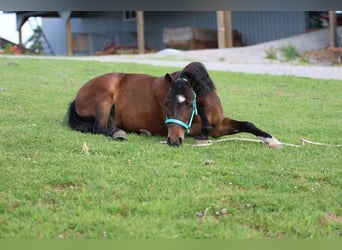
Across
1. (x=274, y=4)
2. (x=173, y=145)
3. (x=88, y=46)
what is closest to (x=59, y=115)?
(x=173, y=145)

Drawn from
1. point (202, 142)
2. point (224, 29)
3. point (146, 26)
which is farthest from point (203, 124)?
point (146, 26)

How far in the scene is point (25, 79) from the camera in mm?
11055

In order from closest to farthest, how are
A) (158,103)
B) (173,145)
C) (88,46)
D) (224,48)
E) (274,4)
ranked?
(274,4)
(173,145)
(158,103)
(224,48)
(88,46)

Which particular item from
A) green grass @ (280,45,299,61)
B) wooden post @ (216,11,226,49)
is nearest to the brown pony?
green grass @ (280,45,299,61)

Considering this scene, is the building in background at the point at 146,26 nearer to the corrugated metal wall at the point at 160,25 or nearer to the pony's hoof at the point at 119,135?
the corrugated metal wall at the point at 160,25

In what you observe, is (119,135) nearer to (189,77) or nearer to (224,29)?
(189,77)

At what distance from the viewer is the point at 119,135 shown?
5.97 m

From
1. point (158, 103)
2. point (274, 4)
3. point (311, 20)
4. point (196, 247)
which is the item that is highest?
point (311, 20)

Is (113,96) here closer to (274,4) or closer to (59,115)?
(59,115)

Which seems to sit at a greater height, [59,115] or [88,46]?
[88,46]

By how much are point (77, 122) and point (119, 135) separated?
3.03 feet

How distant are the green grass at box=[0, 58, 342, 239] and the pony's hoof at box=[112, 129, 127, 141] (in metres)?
0.10

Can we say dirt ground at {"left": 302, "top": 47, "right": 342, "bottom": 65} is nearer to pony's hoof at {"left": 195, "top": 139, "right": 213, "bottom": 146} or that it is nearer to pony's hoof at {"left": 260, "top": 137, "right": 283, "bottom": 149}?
pony's hoof at {"left": 260, "top": 137, "right": 283, "bottom": 149}

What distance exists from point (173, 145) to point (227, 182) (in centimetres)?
135
